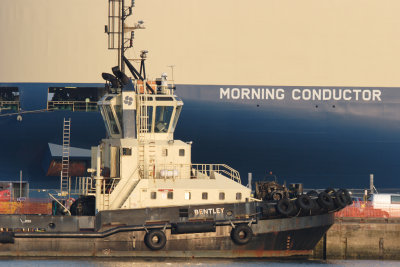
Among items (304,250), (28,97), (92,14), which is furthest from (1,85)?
(304,250)

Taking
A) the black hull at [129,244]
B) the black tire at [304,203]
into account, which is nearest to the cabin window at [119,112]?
the black hull at [129,244]

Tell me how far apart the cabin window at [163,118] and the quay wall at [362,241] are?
6488mm

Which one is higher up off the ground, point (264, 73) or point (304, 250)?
point (264, 73)

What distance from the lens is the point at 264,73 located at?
37719 millimetres

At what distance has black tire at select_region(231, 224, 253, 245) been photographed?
2441 cm

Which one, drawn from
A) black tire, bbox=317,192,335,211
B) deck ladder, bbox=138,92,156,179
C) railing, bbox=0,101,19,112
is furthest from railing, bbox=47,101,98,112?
black tire, bbox=317,192,335,211

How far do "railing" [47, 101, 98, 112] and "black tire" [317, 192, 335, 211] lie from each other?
574 inches

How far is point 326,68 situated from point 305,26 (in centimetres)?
201

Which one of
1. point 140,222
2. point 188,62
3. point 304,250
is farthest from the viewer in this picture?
point 188,62

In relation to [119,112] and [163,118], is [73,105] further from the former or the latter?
[163,118]

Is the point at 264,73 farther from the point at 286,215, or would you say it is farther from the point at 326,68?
the point at 286,215

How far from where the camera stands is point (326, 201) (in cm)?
2570

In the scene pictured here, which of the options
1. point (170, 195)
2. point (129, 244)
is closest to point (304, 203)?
point (170, 195)

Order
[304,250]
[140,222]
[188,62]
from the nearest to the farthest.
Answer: [140,222] < [304,250] < [188,62]
